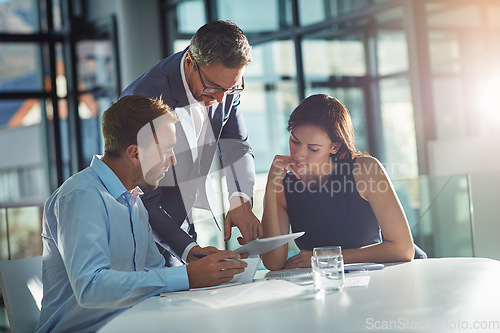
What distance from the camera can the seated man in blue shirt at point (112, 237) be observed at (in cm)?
156

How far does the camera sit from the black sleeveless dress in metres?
2.33

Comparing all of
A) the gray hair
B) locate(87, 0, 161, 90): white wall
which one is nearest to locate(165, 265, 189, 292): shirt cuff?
the gray hair

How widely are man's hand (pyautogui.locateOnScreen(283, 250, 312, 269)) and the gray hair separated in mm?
672

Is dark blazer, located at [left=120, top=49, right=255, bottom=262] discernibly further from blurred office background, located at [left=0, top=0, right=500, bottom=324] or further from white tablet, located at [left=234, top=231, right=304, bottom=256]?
blurred office background, located at [left=0, top=0, right=500, bottom=324]

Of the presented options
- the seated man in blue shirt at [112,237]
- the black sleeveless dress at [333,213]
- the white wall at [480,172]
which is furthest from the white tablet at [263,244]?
the white wall at [480,172]

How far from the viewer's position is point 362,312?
1286mm

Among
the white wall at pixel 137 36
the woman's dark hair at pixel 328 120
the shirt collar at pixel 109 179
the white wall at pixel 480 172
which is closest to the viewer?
the shirt collar at pixel 109 179

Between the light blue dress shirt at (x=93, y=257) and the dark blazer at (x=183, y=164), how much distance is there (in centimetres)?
12

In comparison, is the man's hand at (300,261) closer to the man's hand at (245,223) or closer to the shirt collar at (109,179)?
the man's hand at (245,223)

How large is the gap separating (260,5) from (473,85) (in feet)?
6.74

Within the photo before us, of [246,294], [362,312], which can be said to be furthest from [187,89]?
[362,312]

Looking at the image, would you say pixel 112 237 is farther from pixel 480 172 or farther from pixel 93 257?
pixel 480 172

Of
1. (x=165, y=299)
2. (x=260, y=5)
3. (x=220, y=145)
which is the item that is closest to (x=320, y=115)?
(x=220, y=145)

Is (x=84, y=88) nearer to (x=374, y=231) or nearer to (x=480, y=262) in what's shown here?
(x=374, y=231)
